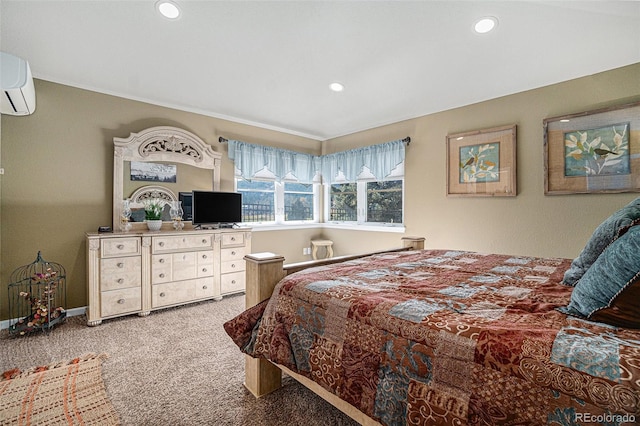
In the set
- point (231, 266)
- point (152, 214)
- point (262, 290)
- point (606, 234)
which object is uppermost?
point (152, 214)

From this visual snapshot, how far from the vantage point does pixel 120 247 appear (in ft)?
9.96

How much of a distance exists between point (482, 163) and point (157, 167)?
13.0ft

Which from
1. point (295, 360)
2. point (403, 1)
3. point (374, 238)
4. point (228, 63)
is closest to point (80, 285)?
point (228, 63)

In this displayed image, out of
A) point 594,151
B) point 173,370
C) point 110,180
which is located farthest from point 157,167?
point 594,151

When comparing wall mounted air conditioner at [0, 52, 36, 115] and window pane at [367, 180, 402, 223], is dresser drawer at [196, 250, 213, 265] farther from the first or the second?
window pane at [367, 180, 402, 223]

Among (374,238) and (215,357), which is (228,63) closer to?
(215,357)

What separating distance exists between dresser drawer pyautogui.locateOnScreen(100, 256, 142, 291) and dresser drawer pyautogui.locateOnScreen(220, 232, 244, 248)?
953 mm

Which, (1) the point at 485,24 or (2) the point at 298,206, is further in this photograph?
(2) the point at 298,206

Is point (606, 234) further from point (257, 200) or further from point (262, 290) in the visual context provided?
point (257, 200)

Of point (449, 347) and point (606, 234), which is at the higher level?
point (606, 234)

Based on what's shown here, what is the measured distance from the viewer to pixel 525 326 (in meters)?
0.98

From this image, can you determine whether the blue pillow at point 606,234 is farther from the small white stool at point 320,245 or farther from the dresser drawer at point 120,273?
the small white stool at point 320,245

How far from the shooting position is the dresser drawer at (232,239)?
12.4 ft

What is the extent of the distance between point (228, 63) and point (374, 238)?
3.14m
